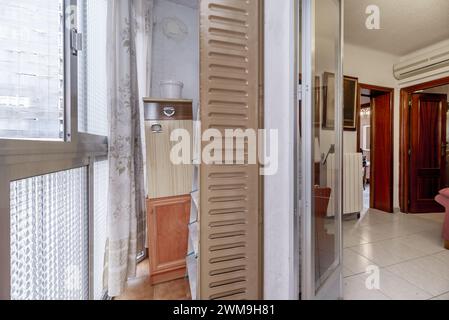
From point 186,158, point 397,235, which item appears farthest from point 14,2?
point 397,235

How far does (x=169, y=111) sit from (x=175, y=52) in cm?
81

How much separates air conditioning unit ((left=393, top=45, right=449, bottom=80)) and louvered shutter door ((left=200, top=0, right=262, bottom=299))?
3193 mm

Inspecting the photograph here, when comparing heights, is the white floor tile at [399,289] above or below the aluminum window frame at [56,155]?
below

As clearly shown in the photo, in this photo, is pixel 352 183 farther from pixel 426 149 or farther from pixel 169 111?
pixel 169 111

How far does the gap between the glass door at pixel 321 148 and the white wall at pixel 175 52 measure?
1.12m

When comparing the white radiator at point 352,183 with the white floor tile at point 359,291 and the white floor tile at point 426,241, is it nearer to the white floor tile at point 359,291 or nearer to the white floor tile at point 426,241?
the white floor tile at point 426,241

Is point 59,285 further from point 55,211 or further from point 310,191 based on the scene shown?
point 310,191

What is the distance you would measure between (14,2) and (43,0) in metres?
0.13

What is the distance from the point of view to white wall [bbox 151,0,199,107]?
1.88m

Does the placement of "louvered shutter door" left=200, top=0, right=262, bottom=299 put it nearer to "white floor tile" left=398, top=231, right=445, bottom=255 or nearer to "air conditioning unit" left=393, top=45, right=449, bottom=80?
"white floor tile" left=398, top=231, right=445, bottom=255

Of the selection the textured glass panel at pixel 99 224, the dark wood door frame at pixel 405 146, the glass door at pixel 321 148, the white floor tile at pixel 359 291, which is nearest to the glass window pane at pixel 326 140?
the glass door at pixel 321 148

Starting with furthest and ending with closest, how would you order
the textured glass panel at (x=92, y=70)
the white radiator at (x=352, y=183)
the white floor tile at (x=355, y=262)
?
the white radiator at (x=352, y=183), the white floor tile at (x=355, y=262), the textured glass panel at (x=92, y=70)

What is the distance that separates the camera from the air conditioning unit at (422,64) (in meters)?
2.65

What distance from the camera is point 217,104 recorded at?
36.8 inches
